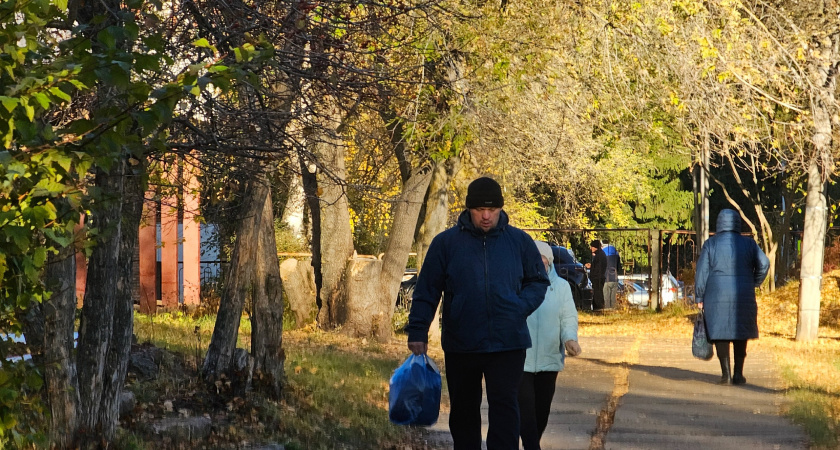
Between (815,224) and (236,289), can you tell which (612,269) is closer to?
(815,224)

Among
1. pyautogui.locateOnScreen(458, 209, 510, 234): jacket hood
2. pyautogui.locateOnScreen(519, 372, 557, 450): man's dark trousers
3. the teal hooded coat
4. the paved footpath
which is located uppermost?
pyautogui.locateOnScreen(458, 209, 510, 234): jacket hood

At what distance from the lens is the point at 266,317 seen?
389 inches

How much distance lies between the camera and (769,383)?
1220 cm

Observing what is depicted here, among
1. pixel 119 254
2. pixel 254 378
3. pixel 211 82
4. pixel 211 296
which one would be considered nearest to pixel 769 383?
pixel 254 378

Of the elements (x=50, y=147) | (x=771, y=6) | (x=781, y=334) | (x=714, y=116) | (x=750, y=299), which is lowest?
(x=781, y=334)

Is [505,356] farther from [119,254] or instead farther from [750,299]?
[750,299]

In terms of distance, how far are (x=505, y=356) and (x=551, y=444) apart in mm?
2233

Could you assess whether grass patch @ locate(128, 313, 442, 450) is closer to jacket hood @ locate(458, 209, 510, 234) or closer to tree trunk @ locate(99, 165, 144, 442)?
tree trunk @ locate(99, 165, 144, 442)

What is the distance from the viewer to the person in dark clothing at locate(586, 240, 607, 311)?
26.9 metres

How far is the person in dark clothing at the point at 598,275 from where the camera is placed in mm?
26938

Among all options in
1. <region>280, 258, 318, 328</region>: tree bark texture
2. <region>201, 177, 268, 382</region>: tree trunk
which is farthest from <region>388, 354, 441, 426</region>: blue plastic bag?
<region>280, 258, 318, 328</region>: tree bark texture

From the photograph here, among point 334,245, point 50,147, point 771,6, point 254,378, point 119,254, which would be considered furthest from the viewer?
point 334,245

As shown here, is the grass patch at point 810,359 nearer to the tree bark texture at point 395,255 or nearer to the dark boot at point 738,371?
the dark boot at point 738,371

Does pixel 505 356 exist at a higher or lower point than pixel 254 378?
higher
